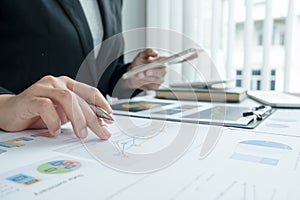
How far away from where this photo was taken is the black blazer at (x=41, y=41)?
2.49ft

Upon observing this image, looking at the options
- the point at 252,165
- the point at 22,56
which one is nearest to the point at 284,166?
the point at 252,165

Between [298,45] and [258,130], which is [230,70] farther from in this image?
[258,130]

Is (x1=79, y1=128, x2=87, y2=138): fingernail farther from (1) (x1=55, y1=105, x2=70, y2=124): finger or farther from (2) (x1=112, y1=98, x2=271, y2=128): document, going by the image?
(2) (x1=112, y1=98, x2=271, y2=128): document

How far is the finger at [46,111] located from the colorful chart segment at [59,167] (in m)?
0.11

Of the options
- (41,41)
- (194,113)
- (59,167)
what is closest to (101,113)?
(59,167)

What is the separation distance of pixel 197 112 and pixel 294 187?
0.39m

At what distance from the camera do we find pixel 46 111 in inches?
16.7

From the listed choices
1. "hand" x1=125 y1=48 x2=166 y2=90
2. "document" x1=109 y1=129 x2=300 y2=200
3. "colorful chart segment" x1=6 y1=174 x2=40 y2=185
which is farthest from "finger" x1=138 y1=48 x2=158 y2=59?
"colorful chart segment" x1=6 y1=174 x2=40 y2=185

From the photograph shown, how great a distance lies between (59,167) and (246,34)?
125 centimetres

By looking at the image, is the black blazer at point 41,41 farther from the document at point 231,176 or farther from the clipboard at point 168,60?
the document at point 231,176

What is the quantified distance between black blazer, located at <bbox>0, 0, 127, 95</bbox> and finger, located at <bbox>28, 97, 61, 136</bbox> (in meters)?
0.29

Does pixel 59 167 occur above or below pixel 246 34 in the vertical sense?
below

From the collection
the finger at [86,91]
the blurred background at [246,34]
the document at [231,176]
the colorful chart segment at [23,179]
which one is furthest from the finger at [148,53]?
the colorful chart segment at [23,179]

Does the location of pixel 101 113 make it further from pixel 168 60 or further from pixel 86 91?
pixel 168 60
